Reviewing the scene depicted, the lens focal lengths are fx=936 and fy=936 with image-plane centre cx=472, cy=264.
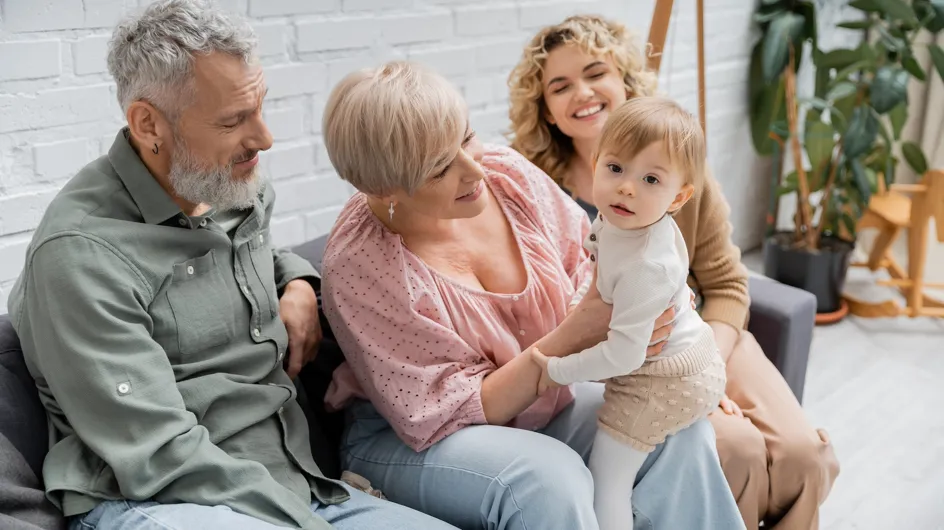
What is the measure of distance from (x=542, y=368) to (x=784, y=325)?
73 centimetres

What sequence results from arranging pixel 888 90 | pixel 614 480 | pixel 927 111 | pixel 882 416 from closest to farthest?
pixel 614 480, pixel 882 416, pixel 888 90, pixel 927 111

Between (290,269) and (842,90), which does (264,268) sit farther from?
(842,90)

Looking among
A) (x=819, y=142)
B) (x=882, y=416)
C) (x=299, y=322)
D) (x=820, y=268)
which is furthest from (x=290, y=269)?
(x=819, y=142)

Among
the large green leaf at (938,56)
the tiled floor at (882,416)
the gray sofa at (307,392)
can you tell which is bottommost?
the tiled floor at (882,416)

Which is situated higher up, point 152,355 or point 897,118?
point 897,118

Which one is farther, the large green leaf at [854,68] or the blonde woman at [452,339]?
the large green leaf at [854,68]

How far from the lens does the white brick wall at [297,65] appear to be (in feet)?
5.49

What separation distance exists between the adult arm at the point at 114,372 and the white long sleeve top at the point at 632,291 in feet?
1.90

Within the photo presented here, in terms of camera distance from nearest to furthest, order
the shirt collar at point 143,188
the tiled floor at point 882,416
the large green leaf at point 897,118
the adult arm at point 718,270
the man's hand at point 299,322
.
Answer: the shirt collar at point 143,188 < the man's hand at point 299,322 < the adult arm at point 718,270 < the tiled floor at point 882,416 < the large green leaf at point 897,118

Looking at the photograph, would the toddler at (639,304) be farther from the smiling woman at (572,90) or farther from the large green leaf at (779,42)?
the large green leaf at (779,42)

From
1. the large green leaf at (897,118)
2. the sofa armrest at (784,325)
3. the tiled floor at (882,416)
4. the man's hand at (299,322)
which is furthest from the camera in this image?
the large green leaf at (897,118)

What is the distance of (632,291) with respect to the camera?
1399 millimetres

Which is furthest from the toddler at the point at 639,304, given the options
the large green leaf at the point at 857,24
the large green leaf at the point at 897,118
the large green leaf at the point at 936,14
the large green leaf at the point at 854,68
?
the large green leaf at the point at 897,118

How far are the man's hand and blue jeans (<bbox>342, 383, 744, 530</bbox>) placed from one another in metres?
0.13
